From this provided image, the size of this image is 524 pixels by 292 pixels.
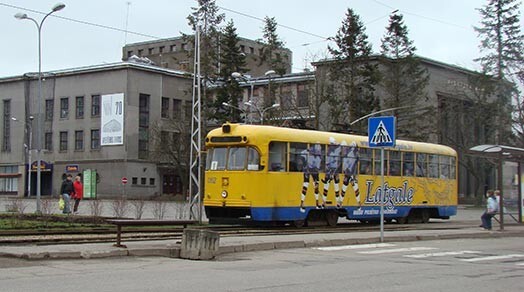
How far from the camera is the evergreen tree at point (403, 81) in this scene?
67.1 m

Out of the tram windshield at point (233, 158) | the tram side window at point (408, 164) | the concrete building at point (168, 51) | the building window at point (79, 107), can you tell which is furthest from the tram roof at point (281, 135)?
the concrete building at point (168, 51)

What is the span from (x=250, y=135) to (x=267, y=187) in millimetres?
1785

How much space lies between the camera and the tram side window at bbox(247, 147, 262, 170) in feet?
72.3

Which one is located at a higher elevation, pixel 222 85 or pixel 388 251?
pixel 222 85

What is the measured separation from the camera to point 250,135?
2205 cm

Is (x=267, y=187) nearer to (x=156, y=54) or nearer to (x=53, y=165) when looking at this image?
(x=53, y=165)

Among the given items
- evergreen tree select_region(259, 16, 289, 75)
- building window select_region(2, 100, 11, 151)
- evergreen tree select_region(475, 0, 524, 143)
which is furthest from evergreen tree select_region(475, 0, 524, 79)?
building window select_region(2, 100, 11, 151)

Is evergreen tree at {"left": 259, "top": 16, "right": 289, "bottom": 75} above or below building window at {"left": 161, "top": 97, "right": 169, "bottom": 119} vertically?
above

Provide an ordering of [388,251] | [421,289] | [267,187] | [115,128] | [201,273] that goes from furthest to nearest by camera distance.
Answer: [115,128]
[267,187]
[388,251]
[201,273]
[421,289]

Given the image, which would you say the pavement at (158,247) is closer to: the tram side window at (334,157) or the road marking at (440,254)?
the road marking at (440,254)

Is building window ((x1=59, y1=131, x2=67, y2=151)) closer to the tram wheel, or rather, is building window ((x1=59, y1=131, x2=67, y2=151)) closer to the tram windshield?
the tram windshield

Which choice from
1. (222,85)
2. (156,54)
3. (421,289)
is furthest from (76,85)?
(421,289)

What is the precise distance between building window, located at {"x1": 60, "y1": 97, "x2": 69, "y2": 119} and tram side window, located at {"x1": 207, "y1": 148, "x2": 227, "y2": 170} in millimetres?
63089

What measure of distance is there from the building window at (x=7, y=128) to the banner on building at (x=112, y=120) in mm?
16390
